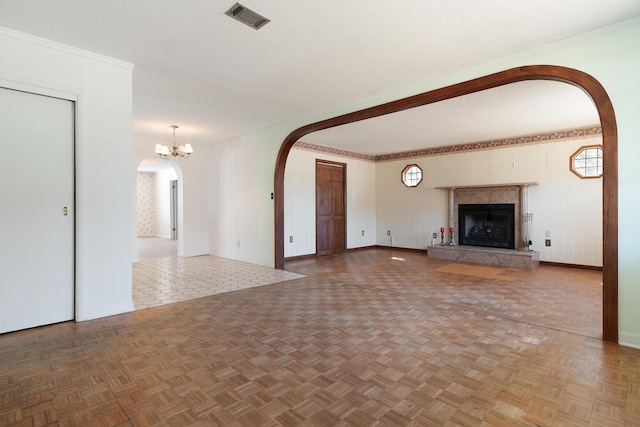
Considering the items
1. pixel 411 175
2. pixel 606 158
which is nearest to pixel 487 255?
pixel 411 175

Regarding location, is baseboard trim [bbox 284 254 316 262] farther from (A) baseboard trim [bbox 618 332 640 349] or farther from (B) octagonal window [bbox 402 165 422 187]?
(A) baseboard trim [bbox 618 332 640 349]

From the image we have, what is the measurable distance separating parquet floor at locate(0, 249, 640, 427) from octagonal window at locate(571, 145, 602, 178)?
11.3 feet

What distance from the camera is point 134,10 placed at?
253cm

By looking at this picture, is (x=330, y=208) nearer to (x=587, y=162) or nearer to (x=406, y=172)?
(x=406, y=172)

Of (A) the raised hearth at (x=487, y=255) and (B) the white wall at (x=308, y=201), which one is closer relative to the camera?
(A) the raised hearth at (x=487, y=255)

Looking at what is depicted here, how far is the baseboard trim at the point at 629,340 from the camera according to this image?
259cm

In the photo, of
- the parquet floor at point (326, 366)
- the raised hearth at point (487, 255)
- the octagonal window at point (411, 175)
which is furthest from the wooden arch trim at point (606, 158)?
the octagonal window at point (411, 175)

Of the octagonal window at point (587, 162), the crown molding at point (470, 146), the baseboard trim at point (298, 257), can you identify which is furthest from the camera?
the baseboard trim at point (298, 257)

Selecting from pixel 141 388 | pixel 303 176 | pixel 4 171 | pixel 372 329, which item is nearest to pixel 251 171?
pixel 303 176

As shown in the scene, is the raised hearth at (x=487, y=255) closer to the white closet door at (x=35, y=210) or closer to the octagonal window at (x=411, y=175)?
the octagonal window at (x=411, y=175)

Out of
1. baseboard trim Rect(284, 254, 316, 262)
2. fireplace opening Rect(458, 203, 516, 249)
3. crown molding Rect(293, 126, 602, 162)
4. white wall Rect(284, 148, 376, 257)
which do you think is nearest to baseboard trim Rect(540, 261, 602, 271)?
fireplace opening Rect(458, 203, 516, 249)

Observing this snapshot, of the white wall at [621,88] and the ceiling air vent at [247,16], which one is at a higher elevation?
the ceiling air vent at [247,16]

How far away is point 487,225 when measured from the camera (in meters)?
7.31

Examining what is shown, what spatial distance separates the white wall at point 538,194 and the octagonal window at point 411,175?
0.40 feet
